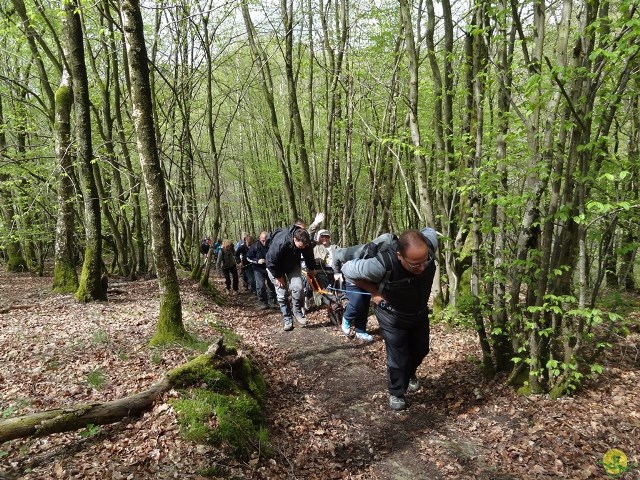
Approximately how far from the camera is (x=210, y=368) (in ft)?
16.0

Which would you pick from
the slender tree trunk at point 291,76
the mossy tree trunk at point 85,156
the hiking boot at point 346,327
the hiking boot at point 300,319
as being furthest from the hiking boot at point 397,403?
the slender tree trunk at point 291,76

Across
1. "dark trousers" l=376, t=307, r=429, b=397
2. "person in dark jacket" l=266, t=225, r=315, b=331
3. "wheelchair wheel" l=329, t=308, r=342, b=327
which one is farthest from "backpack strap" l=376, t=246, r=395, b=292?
"wheelchair wheel" l=329, t=308, r=342, b=327

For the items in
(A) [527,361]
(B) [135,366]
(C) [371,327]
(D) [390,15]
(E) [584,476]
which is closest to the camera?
(E) [584,476]

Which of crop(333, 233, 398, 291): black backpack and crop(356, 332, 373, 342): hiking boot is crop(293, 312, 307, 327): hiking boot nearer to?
crop(356, 332, 373, 342): hiking boot

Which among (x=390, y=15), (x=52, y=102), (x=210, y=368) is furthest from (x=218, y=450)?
(x=52, y=102)

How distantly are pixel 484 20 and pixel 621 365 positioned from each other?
16.6ft

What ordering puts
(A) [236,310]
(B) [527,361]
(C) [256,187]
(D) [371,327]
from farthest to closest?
(C) [256,187] → (A) [236,310] → (D) [371,327] → (B) [527,361]

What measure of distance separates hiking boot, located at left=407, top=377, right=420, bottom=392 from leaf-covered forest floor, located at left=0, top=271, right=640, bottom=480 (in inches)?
3.8

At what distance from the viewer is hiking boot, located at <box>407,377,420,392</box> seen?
5527 millimetres

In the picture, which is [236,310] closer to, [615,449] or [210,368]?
[210,368]

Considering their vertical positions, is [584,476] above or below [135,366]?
below

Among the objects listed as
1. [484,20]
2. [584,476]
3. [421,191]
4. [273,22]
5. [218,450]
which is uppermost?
[273,22]

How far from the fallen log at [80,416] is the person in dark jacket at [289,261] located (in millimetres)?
3950

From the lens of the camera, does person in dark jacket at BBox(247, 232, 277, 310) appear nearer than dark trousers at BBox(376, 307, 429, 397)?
No
